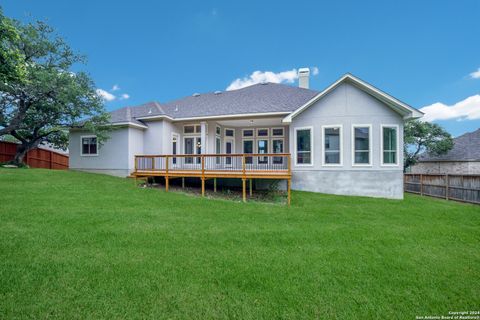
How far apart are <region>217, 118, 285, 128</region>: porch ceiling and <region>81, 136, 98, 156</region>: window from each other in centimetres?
771

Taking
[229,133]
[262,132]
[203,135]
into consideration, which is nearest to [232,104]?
[229,133]

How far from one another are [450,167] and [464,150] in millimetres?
2041

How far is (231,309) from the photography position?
2594 mm

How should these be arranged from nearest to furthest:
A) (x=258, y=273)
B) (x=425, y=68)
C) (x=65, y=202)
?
(x=258, y=273) → (x=65, y=202) → (x=425, y=68)

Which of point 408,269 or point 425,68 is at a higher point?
point 425,68

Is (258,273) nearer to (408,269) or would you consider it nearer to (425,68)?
(408,269)

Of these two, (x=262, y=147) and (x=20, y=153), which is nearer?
(x=262, y=147)

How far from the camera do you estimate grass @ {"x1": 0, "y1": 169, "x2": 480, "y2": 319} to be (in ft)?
8.66

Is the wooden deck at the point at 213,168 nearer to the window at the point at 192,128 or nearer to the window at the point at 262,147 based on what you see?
the window at the point at 262,147

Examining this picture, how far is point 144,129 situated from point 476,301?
46.6 ft

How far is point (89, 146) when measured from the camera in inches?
535

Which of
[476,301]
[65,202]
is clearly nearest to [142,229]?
[65,202]

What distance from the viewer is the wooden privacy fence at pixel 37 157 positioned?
14.6m

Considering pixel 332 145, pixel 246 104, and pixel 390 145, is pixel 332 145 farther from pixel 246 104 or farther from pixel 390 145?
pixel 246 104
